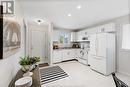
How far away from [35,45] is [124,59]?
479 centimetres

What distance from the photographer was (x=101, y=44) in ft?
11.6

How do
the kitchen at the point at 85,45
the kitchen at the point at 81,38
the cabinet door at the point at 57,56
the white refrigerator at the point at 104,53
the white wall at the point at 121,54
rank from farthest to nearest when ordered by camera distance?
1. the cabinet door at the point at 57,56
2. the kitchen at the point at 85,45
3. the white refrigerator at the point at 104,53
4. the white wall at the point at 121,54
5. the kitchen at the point at 81,38

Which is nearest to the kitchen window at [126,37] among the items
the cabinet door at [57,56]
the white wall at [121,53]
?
the white wall at [121,53]

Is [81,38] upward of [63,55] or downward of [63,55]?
upward

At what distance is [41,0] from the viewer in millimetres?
2117

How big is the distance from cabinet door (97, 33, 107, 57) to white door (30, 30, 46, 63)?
3.42 m

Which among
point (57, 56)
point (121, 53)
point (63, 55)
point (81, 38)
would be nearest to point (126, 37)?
point (121, 53)

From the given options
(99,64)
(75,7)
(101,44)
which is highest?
(75,7)

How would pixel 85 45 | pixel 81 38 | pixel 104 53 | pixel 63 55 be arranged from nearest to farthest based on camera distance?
pixel 104 53 < pixel 63 55 < pixel 85 45 < pixel 81 38

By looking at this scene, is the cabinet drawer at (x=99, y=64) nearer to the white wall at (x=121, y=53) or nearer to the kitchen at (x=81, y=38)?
the kitchen at (x=81, y=38)

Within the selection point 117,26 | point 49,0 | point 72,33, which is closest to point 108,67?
point 117,26

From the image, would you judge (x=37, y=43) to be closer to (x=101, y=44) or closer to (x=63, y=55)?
(x=63, y=55)

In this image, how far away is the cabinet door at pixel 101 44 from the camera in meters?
3.41

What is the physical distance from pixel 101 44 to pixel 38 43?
148 inches
